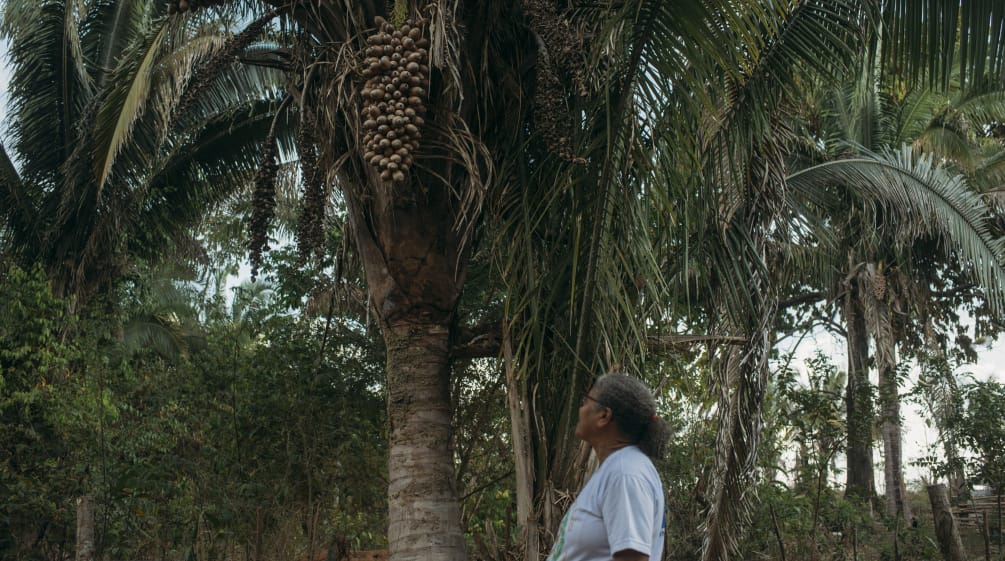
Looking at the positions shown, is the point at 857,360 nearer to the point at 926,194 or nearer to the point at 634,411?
the point at 926,194

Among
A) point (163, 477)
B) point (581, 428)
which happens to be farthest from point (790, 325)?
point (581, 428)

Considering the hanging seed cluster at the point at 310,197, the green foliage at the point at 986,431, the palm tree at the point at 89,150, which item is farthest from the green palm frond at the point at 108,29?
the green foliage at the point at 986,431

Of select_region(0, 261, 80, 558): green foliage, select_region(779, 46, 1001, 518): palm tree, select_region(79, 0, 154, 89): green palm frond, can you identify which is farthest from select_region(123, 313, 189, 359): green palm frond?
select_region(779, 46, 1001, 518): palm tree

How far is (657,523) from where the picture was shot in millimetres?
2887

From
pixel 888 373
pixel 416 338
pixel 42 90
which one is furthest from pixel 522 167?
pixel 888 373

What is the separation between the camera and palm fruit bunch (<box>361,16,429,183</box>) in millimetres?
4680

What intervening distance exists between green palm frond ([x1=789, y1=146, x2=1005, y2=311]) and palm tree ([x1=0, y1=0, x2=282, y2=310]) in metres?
6.72

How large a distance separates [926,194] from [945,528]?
3.99 meters

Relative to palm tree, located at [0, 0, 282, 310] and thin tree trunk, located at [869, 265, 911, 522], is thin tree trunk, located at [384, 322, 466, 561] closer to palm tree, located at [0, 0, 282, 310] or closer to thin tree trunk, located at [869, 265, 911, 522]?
palm tree, located at [0, 0, 282, 310]

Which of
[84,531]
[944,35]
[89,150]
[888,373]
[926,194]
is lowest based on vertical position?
[84,531]

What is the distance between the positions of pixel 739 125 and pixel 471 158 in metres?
1.92

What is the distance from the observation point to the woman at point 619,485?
8.99 feet

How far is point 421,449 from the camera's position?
5773mm

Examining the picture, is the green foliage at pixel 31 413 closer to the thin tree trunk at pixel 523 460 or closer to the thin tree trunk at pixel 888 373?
the thin tree trunk at pixel 523 460
